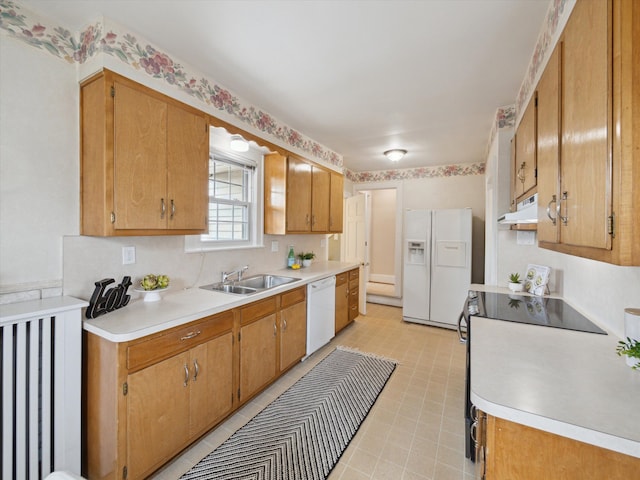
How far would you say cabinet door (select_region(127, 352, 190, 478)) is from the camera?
1.46 meters

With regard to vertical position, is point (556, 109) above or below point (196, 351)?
above

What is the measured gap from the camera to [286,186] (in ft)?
10.1

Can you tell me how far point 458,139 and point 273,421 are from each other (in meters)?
3.68

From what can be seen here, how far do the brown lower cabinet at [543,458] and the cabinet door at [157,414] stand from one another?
1.55 meters

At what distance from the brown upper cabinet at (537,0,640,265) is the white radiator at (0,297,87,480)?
7.21ft

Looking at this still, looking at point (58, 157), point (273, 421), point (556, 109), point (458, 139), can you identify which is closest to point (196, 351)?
point (273, 421)

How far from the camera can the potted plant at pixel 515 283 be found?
2.38 m

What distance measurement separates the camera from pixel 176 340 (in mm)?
1640

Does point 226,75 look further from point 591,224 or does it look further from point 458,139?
point 458,139

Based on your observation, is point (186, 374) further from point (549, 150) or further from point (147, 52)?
point (549, 150)

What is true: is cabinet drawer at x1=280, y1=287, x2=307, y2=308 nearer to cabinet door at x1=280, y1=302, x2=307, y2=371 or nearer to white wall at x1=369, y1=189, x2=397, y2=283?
cabinet door at x1=280, y1=302, x2=307, y2=371

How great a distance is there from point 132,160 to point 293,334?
1.91m

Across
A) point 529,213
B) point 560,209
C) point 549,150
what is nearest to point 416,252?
point 529,213

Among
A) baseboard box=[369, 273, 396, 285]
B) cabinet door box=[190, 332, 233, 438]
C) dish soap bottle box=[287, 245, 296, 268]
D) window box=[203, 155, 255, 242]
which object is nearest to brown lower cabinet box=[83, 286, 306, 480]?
cabinet door box=[190, 332, 233, 438]
